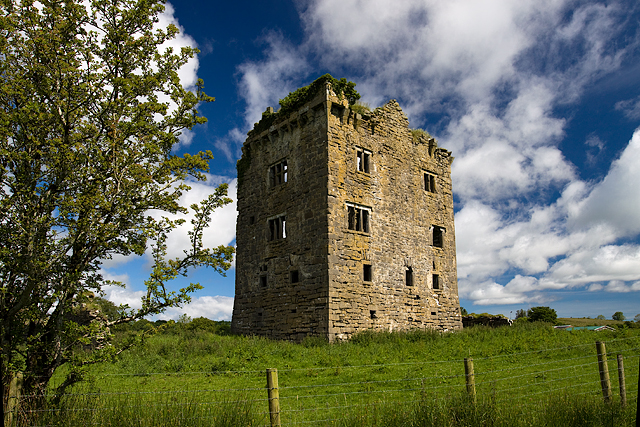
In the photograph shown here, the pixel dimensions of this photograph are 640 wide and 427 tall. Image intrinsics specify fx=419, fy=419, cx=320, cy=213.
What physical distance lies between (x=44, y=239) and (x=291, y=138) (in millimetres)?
15641

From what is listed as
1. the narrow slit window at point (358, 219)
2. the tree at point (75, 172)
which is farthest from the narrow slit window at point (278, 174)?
the tree at point (75, 172)

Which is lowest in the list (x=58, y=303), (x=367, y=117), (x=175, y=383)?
(x=175, y=383)

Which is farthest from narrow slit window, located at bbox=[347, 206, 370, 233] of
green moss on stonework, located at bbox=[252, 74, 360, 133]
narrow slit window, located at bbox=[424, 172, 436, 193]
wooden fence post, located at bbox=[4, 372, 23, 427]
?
wooden fence post, located at bbox=[4, 372, 23, 427]

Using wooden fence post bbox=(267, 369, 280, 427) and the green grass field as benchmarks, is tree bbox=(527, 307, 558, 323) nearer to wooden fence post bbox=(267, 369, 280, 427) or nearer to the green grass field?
the green grass field

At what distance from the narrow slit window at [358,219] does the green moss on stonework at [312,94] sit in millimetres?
5572

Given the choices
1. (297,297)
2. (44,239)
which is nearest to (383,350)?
(297,297)

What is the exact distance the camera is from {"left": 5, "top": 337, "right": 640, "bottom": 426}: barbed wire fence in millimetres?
6598

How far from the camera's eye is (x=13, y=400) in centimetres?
670

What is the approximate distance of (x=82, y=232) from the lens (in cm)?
693

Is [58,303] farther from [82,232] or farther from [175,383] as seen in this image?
[175,383]

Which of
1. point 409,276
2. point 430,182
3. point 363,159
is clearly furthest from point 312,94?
point 409,276

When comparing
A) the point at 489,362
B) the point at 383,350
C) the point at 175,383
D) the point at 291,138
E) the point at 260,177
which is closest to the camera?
the point at 175,383

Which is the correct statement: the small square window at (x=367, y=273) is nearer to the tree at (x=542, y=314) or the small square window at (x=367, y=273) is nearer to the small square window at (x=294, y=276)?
the small square window at (x=294, y=276)

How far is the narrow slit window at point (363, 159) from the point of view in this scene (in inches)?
830
